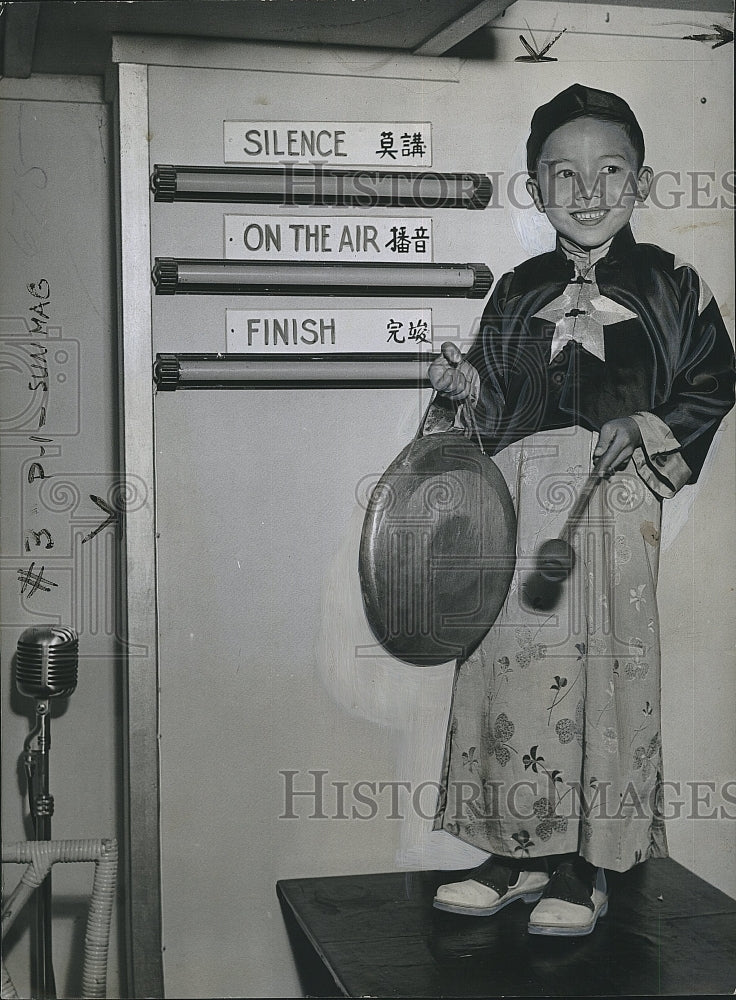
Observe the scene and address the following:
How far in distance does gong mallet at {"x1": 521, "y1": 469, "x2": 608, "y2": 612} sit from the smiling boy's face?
1.14ft

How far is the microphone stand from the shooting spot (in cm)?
144

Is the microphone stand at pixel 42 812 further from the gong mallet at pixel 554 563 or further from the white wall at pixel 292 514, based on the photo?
the gong mallet at pixel 554 563

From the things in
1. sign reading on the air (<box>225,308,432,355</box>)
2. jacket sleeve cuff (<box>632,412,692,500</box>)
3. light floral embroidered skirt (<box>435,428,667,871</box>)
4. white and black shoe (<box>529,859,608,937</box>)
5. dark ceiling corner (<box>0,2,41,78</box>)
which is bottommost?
white and black shoe (<box>529,859,608,937</box>)

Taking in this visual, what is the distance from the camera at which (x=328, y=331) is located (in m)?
1.48

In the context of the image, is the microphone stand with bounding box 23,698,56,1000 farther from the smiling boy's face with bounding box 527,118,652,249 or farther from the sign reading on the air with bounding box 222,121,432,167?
the smiling boy's face with bounding box 527,118,652,249

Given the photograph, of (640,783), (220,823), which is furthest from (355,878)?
(640,783)

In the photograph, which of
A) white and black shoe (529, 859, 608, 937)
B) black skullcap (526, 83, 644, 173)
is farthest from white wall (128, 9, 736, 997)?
white and black shoe (529, 859, 608, 937)

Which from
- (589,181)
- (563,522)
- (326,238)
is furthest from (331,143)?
(563,522)

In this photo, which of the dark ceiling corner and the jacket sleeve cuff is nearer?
the dark ceiling corner

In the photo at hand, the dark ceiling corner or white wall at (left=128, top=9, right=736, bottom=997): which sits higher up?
the dark ceiling corner

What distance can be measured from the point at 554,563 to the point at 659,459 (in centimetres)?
21

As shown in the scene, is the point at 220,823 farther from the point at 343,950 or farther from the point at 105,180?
the point at 105,180

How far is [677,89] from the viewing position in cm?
151

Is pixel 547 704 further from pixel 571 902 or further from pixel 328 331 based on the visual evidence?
pixel 328 331
